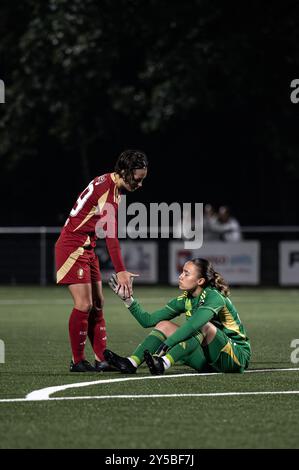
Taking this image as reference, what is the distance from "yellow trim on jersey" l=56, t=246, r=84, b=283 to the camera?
1066cm

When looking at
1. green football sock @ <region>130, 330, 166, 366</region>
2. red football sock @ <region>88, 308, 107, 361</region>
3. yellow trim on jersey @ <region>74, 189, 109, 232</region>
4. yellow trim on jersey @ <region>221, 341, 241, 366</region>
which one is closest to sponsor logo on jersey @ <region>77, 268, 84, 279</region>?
yellow trim on jersey @ <region>74, 189, 109, 232</region>

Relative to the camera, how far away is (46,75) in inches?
1283

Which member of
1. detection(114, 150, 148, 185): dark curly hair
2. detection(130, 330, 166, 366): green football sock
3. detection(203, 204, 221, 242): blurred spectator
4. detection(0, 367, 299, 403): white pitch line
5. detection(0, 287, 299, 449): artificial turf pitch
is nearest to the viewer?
detection(0, 287, 299, 449): artificial turf pitch

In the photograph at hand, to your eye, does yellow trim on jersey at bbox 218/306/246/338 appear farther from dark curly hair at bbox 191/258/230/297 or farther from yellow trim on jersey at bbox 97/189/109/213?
yellow trim on jersey at bbox 97/189/109/213

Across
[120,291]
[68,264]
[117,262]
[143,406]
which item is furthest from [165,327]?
[143,406]

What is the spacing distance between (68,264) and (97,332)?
0.79 meters

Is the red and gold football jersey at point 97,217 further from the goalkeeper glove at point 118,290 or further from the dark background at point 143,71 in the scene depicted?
the dark background at point 143,71

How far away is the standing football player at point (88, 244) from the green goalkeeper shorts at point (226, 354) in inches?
44.5

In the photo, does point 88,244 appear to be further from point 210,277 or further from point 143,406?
point 143,406

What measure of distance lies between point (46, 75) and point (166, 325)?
76.3ft

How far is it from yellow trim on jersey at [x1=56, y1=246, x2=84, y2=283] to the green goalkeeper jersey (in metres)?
0.77

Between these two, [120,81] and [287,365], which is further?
[120,81]
